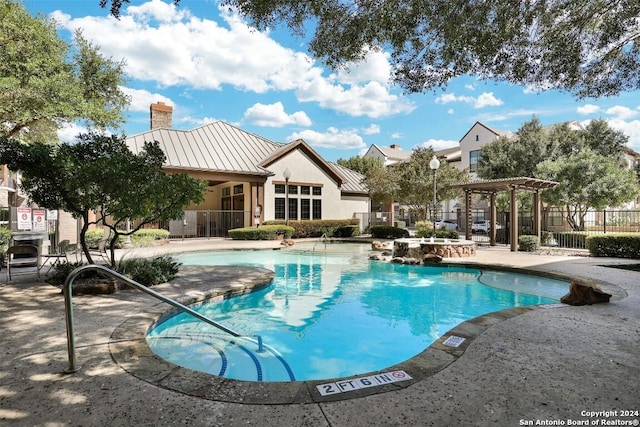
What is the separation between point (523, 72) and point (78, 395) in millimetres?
7424

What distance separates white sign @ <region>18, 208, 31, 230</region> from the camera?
11.0m

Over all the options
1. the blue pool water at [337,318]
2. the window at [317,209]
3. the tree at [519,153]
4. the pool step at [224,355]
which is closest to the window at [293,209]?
the window at [317,209]

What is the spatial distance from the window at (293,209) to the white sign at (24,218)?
13.9 metres

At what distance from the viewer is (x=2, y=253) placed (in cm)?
959

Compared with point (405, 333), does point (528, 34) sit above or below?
above

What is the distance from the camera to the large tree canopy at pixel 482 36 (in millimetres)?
5031

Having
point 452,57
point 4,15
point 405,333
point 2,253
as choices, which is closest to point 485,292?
point 405,333

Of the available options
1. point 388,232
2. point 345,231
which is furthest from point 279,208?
point 388,232

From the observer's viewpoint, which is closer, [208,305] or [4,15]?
[208,305]

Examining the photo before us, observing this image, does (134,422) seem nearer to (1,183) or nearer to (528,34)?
(528,34)

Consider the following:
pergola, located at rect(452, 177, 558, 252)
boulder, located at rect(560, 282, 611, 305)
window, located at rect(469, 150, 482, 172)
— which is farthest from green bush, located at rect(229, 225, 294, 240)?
window, located at rect(469, 150, 482, 172)

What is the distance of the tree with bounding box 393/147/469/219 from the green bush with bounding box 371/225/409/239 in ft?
12.2

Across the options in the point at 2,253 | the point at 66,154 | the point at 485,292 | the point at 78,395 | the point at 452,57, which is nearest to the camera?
the point at 78,395

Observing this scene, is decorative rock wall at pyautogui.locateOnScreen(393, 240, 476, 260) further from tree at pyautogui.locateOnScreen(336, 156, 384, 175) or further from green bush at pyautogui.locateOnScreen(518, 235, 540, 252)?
tree at pyautogui.locateOnScreen(336, 156, 384, 175)
